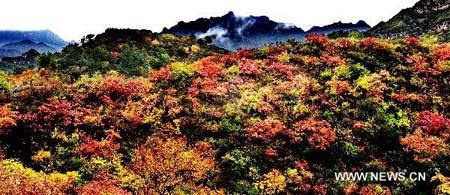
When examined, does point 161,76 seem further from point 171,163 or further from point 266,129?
point 171,163

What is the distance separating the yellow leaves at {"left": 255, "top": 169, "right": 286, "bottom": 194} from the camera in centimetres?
2791

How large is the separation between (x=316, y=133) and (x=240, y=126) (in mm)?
5040

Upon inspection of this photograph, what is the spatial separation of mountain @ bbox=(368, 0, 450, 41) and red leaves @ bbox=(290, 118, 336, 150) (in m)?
78.3

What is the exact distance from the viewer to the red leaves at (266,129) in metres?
31.6

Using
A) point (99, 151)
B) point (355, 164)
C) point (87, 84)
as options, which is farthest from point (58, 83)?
point (355, 164)

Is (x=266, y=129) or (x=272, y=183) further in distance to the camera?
(x=266, y=129)

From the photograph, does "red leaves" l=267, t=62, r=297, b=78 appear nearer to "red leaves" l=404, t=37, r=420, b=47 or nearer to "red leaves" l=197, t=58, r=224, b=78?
"red leaves" l=197, t=58, r=224, b=78

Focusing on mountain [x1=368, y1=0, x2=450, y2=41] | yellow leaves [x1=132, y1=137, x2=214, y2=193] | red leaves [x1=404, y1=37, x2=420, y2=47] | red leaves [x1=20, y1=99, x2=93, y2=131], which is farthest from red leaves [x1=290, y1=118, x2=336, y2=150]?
mountain [x1=368, y1=0, x2=450, y2=41]

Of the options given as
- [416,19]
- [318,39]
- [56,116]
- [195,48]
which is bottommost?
[56,116]

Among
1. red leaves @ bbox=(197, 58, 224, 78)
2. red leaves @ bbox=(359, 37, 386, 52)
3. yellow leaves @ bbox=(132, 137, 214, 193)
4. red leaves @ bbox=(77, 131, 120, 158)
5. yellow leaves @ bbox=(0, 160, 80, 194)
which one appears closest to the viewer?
yellow leaves @ bbox=(0, 160, 80, 194)

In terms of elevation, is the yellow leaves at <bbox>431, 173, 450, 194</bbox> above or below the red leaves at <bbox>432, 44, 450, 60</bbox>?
below

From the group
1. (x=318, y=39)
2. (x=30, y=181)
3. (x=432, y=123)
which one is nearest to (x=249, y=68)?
(x=318, y=39)

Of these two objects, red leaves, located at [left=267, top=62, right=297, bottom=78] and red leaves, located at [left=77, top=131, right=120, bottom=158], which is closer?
red leaves, located at [left=77, top=131, right=120, bottom=158]

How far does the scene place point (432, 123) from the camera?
32.7m
